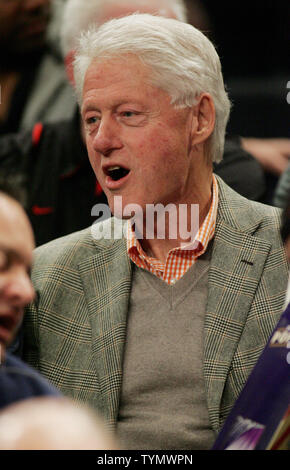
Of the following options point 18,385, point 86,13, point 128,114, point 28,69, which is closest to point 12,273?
point 18,385

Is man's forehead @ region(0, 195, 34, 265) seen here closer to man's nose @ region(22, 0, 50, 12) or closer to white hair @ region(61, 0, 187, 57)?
white hair @ region(61, 0, 187, 57)

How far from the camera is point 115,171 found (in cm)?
175

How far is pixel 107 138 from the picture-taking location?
5.59 feet

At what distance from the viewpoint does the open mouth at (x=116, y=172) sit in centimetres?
173

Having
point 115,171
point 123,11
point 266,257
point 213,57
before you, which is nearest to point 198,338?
point 266,257

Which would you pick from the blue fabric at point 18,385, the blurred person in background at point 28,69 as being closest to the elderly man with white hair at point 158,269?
the blue fabric at point 18,385

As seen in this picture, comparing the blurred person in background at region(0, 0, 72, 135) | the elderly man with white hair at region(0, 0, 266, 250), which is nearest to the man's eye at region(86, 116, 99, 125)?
the elderly man with white hair at region(0, 0, 266, 250)

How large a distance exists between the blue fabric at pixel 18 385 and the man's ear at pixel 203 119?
731mm

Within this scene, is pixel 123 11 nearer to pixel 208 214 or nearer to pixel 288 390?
pixel 208 214

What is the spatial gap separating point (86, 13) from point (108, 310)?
3.60 feet

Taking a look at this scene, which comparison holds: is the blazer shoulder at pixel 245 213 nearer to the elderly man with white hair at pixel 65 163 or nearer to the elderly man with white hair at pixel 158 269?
the elderly man with white hair at pixel 158 269

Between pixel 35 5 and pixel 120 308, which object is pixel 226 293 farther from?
pixel 35 5

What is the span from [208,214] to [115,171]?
217mm

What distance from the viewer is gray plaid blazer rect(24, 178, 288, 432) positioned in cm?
162
